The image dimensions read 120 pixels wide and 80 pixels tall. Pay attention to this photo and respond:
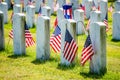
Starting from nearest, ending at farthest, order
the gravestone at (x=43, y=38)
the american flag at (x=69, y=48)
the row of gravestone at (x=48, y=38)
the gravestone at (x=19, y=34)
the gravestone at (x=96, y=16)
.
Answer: the row of gravestone at (x=48, y=38)
the american flag at (x=69, y=48)
the gravestone at (x=43, y=38)
the gravestone at (x=19, y=34)
the gravestone at (x=96, y=16)

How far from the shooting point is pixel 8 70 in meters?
12.2

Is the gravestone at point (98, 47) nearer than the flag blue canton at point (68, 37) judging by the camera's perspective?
Yes

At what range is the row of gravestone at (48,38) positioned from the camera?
1134cm

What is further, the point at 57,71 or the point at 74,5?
the point at 74,5

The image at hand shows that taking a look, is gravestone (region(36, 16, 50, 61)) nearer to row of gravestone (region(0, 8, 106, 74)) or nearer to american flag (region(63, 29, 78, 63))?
row of gravestone (region(0, 8, 106, 74))

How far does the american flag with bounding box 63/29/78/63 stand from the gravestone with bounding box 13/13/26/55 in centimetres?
227

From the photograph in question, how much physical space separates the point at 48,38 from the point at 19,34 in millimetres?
1286

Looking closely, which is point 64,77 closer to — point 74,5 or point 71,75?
point 71,75

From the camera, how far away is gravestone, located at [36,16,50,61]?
13.0m

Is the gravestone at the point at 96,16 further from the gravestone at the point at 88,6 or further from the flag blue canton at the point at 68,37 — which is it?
the gravestone at the point at 88,6

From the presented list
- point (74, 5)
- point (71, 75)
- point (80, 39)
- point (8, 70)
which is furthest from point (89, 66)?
point (74, 5)

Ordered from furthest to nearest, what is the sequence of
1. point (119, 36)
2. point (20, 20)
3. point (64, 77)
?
1. point (119, 36)
2. point (20, 20)
3. point (64, 77)

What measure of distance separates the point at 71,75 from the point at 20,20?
340 centimetres

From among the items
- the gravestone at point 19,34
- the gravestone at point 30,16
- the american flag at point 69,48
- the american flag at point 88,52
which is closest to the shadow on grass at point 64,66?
the american flag at point 69,48
